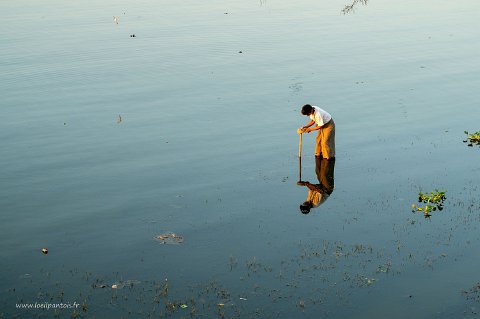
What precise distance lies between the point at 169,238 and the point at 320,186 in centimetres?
613

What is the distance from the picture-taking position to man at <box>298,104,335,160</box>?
2477 centimetres

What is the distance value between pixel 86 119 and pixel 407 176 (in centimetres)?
1527

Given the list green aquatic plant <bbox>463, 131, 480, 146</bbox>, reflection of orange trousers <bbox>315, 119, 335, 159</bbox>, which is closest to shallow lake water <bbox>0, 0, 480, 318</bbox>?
reflection of orange trousers <bbox>315, 119, 335, 159</bbox>

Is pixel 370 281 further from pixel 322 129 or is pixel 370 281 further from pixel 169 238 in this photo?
pixel 322 129

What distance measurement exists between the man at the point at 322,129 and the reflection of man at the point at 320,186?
337mm

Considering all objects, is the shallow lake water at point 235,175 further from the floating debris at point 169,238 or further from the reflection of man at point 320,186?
the reflection of man at point 320,186

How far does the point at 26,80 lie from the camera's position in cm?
4053

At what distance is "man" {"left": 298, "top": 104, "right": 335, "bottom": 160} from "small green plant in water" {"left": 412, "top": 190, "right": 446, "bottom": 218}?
4368 millimetres

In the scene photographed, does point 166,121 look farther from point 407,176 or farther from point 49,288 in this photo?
point 49,288

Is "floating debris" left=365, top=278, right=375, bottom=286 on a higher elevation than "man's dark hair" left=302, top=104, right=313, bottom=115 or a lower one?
lower

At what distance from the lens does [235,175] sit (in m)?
25.3

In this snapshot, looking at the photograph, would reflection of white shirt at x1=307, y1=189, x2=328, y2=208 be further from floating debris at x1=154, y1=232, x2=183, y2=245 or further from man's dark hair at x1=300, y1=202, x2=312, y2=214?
floating debris at x1=154, y1=232, x2=183, y2=245

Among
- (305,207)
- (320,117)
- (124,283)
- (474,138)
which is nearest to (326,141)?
(320,117)

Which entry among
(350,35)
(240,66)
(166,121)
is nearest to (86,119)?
(166,121)
